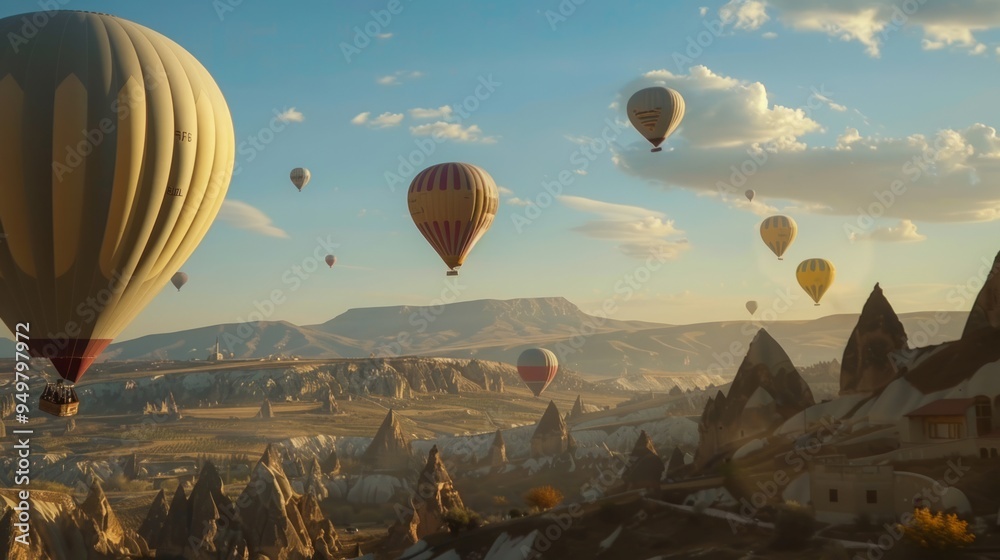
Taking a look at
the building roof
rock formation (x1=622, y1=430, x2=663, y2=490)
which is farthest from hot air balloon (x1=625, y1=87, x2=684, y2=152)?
the building roof

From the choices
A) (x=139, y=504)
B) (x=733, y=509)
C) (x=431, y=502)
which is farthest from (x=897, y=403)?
(x=139, y=504)

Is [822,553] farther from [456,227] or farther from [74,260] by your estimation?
[456,227]

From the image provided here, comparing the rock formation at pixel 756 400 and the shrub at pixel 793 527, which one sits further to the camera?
the rock formation at pixel 756 400

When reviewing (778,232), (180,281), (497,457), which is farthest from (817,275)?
(180,281)

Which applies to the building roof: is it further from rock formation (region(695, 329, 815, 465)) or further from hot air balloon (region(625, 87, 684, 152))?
hot air balloon (region(625, 87, 684, 152))

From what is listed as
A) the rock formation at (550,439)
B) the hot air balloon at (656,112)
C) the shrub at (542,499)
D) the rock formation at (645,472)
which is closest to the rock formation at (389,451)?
the rock formation at (550,439)

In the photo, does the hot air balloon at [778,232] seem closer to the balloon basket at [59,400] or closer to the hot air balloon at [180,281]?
the balloon basket at [59,400]
